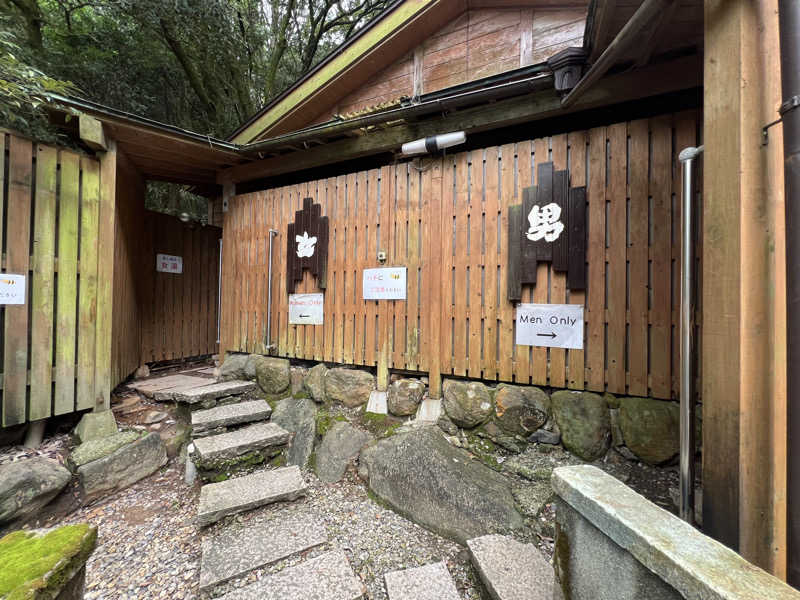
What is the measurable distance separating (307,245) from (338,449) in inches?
105

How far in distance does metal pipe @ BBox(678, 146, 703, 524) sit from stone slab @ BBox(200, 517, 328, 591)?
2.61m

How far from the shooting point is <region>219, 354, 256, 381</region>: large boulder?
15.0ft

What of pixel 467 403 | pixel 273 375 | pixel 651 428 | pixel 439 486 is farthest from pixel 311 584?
pixel 651 428

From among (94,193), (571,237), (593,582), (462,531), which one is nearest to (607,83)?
(571,237)

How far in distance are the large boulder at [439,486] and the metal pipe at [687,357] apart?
1.18 meters

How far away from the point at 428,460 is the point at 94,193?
4729 millimetres

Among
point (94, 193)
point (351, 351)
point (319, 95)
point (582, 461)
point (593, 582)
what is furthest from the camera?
point (319, 95)

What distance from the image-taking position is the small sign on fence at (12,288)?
117 inches

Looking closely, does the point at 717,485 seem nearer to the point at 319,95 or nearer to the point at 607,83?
the point at 607,83

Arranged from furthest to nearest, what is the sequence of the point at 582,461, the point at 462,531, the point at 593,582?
the point at 582,461 → the point at 462,531 → the point at 593,582

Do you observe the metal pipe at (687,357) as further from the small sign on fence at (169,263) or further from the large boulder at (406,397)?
the small sign on fence at (169,263)

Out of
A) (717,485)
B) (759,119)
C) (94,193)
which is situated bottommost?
(717,485)

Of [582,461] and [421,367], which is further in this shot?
[421,367]

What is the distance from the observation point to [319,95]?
4723mm
